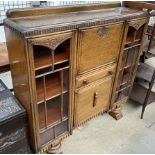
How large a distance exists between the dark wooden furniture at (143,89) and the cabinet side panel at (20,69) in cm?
118

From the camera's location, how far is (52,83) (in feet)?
4.35

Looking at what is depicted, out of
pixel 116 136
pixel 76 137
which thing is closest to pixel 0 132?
pixel 76 137

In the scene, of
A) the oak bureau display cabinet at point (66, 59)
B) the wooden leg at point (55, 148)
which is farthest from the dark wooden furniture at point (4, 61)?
the wooden leg at point (55, 148)

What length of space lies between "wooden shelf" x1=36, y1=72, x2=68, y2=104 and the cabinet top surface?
14.8 inches

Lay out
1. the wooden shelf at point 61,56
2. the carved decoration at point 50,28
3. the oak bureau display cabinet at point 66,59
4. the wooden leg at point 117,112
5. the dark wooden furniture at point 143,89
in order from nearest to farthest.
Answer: the carved decoration at point 50,28, the oak bureau display cabinet at point 66,59, the wooden shelf at point 61,56, the dark wooden furniture at point 143,89, the wooden leg at point 117,112

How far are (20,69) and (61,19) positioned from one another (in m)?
0.40

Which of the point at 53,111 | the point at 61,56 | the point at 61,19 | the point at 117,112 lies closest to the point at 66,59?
the point at 61,56

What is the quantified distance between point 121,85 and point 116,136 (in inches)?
19.4

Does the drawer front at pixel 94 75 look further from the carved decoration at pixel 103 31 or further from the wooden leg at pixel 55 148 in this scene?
the wooden leg at pixel 55 148

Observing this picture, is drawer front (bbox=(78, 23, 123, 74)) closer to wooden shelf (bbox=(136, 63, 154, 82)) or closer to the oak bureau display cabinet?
the oak bureau display cabinet

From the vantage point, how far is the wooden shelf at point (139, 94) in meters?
1.98

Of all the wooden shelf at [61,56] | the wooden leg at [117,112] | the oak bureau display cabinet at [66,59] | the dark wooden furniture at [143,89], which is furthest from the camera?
the wooden leg at [117,112]

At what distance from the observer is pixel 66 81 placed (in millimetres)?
1302

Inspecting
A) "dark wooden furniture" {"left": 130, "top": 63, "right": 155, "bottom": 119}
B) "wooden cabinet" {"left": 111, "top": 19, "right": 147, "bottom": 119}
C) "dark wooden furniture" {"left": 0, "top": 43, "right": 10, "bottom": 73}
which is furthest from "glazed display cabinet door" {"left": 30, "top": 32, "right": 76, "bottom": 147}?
"dark wooden furniture" {"left": 130, "top": 63, "right": 155, "bottom": 119}
